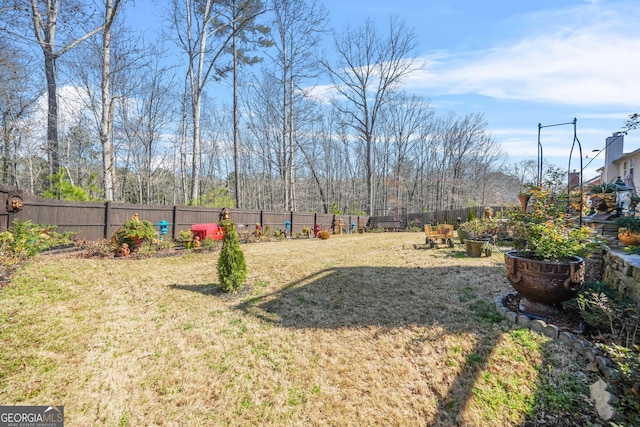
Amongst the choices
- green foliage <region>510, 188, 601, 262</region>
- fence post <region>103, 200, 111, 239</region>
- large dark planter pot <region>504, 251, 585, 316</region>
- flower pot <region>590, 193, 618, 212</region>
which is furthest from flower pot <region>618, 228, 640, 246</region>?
fence post <region>103, 200, 111, 239</region>

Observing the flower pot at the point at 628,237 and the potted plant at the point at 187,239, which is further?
the potted plant at the point at 187,239

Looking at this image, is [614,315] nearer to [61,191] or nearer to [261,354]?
[261,354]

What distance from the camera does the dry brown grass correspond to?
7.69ft

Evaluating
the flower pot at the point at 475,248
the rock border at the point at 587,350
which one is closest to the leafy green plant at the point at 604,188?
the flower pot at the point at 475,248

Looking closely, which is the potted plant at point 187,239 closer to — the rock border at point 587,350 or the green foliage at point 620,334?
the rock border at point 587,350

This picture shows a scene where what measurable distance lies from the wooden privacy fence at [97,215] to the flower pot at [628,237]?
9.58 meters

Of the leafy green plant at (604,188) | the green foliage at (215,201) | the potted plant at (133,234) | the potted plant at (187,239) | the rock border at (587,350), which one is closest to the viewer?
the rock border at (587,350)

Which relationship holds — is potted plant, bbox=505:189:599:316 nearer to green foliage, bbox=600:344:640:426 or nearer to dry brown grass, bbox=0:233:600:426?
dry brown grass, bbox=0:233:600:426

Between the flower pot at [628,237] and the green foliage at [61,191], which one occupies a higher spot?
the green foliage at [61,191]

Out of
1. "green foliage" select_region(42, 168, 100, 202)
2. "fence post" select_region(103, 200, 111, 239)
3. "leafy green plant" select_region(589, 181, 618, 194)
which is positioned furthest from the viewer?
"green foliage" select_region(42, 168, 100, 202)

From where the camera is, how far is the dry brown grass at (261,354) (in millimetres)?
2344

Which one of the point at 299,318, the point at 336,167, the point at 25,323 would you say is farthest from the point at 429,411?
the point at 336,167

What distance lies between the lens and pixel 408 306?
4039mm

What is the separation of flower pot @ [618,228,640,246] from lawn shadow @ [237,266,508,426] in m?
1.73
